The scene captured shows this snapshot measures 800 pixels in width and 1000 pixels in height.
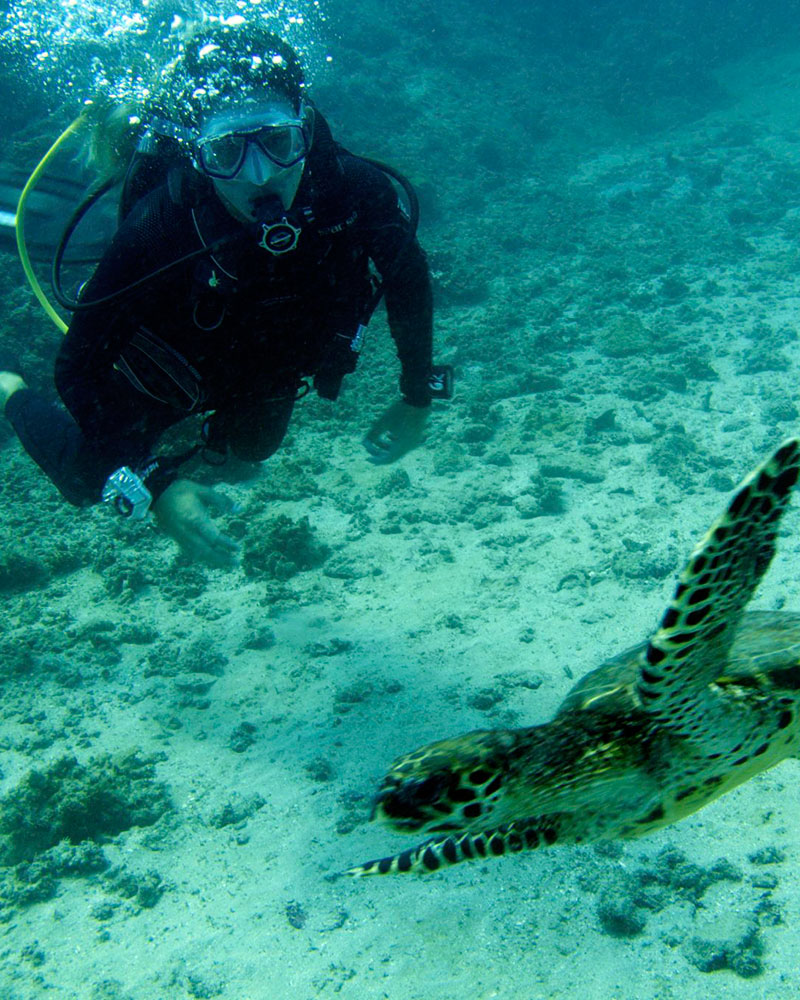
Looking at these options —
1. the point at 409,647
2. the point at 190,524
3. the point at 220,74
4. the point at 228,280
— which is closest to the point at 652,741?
the point at 409,647

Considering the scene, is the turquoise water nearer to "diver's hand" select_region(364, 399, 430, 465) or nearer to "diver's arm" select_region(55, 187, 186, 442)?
"diver's hand" select_region(364, 399, 430, 465)

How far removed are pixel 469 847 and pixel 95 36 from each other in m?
23.2

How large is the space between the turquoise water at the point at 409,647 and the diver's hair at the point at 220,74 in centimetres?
123

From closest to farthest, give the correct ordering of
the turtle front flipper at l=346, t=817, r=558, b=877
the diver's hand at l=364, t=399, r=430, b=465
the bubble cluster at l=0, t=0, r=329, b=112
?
the turtle front flipper at l=346, t=817, r=558, b=877 < the diver's hand at l=364, t=399, r=430, b=465 < the bubble cluster at l=0, t=0, r=329, b=112

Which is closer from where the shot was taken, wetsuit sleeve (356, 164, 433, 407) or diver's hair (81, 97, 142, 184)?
wetsuit sleeve (356, 164, 433, 407)

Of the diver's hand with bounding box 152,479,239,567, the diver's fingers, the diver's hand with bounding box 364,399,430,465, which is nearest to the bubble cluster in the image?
the diver's fingers

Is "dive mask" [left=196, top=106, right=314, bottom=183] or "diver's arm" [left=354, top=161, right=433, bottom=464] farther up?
"dive mask" [left=196, top=106, right=314, bottom=183]

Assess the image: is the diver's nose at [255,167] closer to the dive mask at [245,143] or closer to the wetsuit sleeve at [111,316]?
the dive mask at [245,143]

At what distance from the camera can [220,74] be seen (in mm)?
3195

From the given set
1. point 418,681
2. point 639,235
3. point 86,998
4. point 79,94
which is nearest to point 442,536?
point 418,681

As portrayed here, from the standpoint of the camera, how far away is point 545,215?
11414 mm

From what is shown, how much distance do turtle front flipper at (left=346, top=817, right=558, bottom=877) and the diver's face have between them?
289cm

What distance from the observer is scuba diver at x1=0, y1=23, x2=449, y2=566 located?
3.04m

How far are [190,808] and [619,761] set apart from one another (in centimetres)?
241
